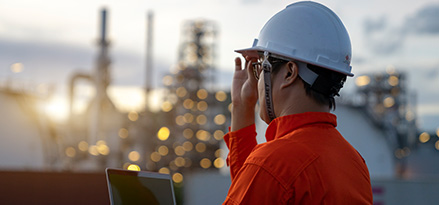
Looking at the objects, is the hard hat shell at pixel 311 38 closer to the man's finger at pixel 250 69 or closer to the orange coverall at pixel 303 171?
the man's finger at pixel 250 69

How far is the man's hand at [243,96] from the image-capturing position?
2217 millimetres

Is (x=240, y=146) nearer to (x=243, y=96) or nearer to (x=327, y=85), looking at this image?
(x=243, y=96)

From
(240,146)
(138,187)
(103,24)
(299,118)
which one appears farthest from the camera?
(103,24)

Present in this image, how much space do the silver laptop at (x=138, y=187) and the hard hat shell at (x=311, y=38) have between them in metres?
0.66

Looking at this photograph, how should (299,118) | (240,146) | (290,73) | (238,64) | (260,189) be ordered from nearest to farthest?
(260,189), (299,118), (290,73), (240,146), (238,64)

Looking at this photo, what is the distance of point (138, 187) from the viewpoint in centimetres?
206

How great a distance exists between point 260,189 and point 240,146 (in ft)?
2.23

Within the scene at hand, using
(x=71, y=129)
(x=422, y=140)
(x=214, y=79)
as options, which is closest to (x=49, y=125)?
(x=71, y=129)

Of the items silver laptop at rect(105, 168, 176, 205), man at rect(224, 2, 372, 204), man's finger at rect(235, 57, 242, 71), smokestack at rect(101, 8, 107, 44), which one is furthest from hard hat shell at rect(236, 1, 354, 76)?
smokestack at rect(101, 8, 107, 44)

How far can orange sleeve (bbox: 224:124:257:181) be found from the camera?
2.22 meters

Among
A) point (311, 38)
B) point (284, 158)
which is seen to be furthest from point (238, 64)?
point (284, 158)

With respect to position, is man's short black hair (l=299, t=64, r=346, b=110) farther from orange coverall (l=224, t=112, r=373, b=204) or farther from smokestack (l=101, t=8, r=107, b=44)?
smokestack (l=101, t=8, r=107, b=44)

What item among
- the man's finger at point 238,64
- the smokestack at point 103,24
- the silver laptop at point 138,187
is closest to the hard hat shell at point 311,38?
the man's finger at point 238,64

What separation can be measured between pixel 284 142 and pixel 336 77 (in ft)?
1.38
